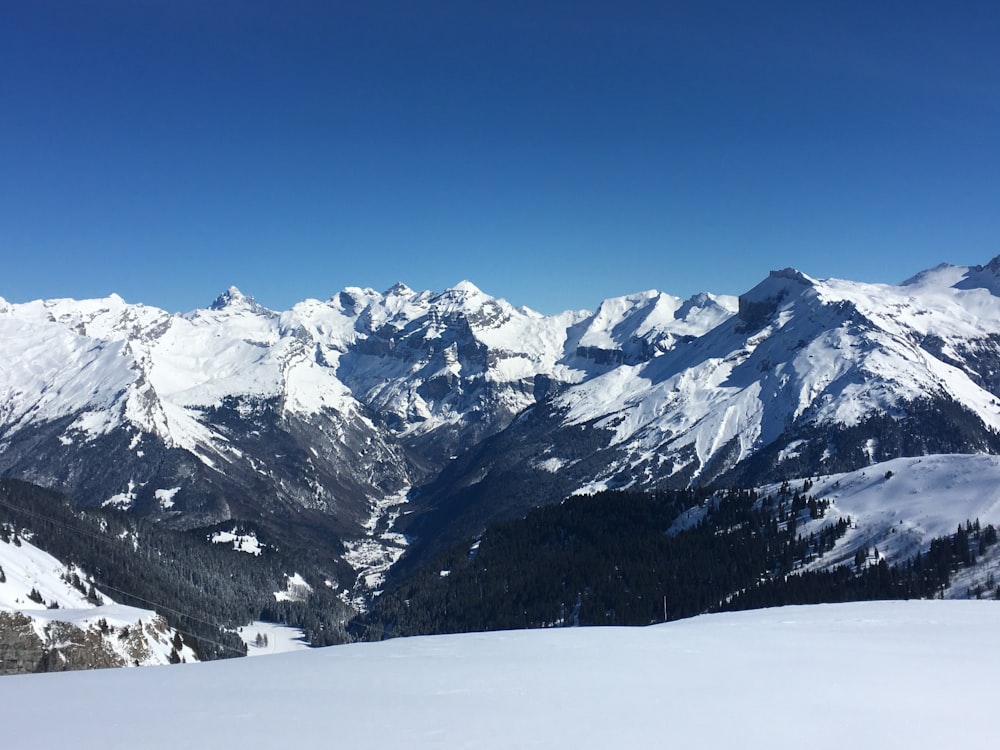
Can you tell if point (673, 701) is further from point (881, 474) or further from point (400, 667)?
point (881, 474)

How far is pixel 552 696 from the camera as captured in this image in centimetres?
2588

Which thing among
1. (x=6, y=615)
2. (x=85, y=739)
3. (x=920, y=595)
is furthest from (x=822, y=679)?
(x=920, y=595)

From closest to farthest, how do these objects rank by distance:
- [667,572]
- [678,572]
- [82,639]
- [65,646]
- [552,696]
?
[552,696] < [65,646] < [82,639] < [678,572] < [667,572]

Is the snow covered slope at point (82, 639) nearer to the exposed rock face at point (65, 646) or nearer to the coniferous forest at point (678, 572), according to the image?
the exposed rock face at point (65, 646)

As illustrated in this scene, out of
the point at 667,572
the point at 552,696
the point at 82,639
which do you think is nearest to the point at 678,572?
the point at 667,572

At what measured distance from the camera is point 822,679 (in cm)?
2777

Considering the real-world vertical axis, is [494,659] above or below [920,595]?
above

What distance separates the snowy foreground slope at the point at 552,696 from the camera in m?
21.4

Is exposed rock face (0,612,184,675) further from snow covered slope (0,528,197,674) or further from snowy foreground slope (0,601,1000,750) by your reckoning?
snowy foreground slope (0,601,1000,750)

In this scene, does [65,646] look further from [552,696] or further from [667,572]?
[667,572]

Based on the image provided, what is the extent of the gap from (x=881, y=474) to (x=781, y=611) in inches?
4922

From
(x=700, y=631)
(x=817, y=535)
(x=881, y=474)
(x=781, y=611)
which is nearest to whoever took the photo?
(x=700, y=631)

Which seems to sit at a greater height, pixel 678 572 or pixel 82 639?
pixel 82 639

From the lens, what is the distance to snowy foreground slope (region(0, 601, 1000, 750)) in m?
21.4
